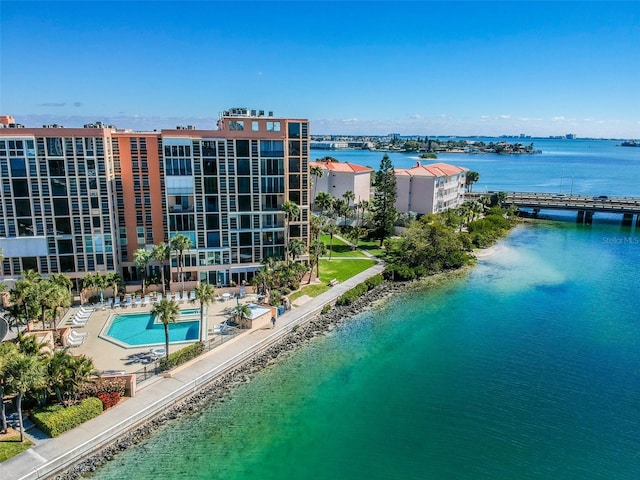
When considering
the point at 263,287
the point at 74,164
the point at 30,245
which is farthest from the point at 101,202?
the point at 263,287

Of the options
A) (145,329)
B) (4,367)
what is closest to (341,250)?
(145,329)

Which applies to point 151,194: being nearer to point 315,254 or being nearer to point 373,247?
point 315,254

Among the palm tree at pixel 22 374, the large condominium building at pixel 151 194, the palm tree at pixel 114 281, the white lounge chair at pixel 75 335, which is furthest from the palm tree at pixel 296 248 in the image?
the palm tree at pixel 22 374

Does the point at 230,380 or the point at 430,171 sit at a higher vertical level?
the point at 430,171

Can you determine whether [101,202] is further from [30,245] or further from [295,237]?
[295,237]

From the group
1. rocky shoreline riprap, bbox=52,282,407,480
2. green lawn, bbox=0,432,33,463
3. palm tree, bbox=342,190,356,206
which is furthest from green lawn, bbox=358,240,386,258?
green lawn, bbox=0,432,33,463

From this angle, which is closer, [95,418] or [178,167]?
[95,418]
